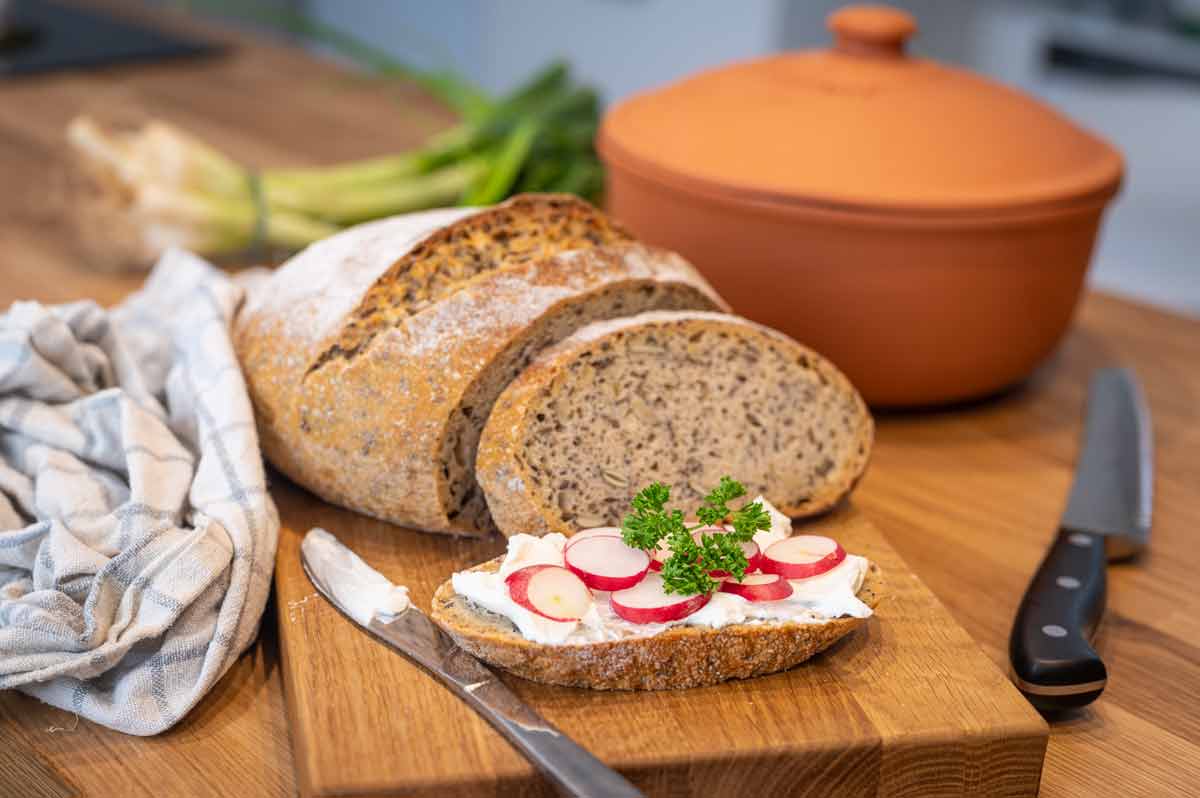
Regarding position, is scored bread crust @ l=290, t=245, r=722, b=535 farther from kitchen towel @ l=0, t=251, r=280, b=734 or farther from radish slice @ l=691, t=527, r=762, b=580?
radish slice @ l=691, t=527, r=762, b=580

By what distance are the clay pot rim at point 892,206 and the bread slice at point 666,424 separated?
0.29 m

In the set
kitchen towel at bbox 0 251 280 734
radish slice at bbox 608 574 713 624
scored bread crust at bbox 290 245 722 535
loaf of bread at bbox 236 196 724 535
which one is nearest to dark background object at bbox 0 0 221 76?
kitchen towel at bbox 0 251 280 734

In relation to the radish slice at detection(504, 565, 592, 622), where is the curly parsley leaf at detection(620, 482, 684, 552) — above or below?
above

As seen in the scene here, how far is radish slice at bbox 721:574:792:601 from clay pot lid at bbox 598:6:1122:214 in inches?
26.0

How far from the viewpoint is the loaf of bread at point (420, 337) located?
1.39m

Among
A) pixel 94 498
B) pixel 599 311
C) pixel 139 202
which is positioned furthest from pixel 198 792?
pixel 139 202

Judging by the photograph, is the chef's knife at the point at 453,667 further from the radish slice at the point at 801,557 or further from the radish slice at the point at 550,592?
the radish slice at the point at 801,557

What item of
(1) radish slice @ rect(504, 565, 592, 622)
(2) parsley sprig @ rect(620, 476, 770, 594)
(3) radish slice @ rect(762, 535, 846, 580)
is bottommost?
(1) radish slice @ rect(504, 565, 592, 622)

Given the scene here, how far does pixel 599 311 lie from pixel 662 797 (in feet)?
1.94

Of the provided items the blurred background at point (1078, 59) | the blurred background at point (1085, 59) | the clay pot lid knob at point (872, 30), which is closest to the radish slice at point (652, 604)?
the clay pot lid knob at point (872, 30)

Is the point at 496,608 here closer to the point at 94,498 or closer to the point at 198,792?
the point at 198,792

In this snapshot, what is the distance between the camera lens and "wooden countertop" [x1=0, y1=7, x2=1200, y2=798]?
1.16 meters

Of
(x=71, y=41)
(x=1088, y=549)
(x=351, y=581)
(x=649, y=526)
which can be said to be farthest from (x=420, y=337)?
(x=71, y=41)

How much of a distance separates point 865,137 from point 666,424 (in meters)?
0.55
